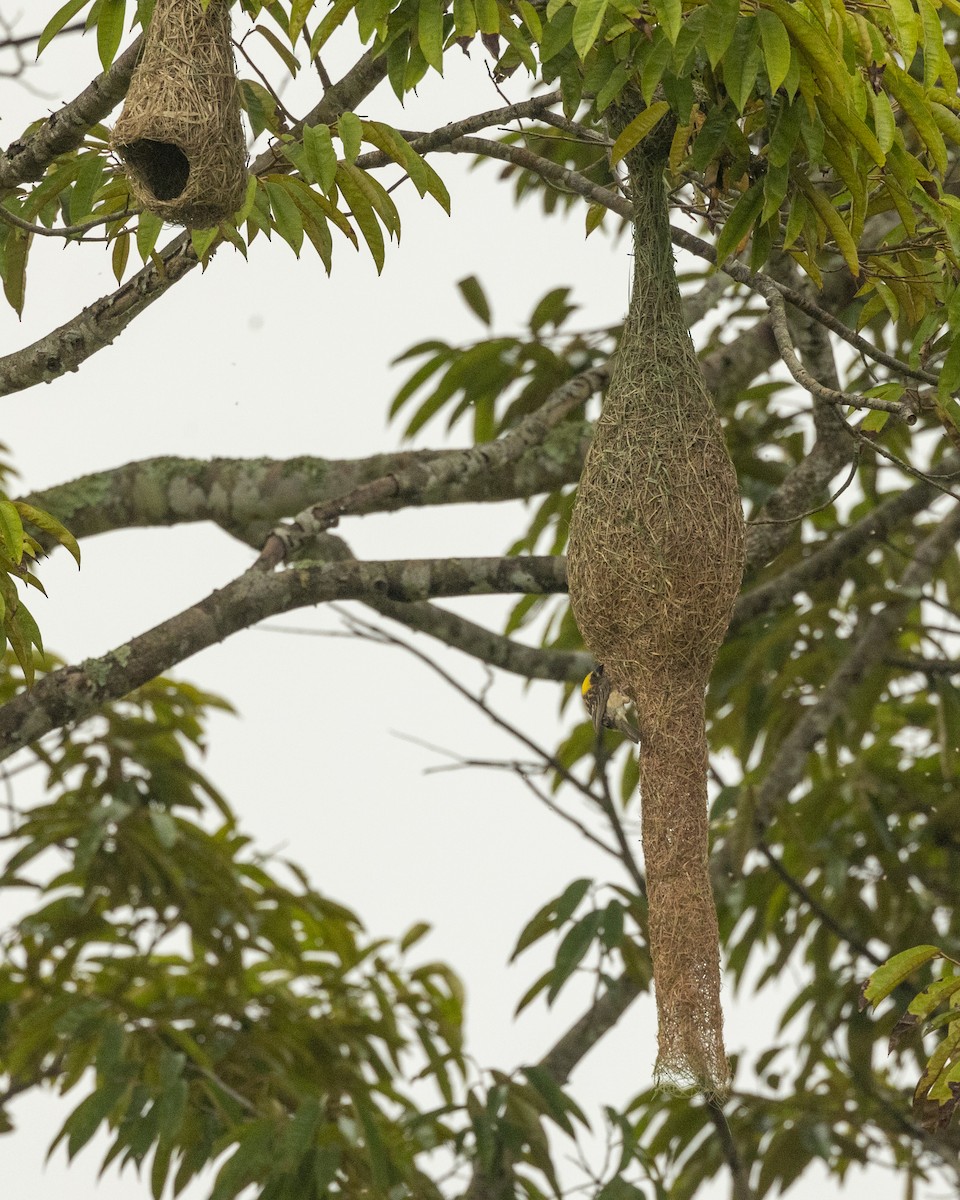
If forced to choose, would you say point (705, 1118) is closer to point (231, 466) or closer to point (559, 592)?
point (559, 592)

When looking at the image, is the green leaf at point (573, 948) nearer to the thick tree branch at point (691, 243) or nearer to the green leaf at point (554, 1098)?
the green leaf at point (554, 1098)

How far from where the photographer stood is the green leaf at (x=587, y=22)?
1513 millimetres

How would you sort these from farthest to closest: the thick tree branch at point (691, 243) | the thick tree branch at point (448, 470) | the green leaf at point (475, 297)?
the green leaf at point (475, 297)
the thick tree branch at point (448, 470)
the thick tree branch at point (691, 243)

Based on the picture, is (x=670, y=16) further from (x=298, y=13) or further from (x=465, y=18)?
(x=298, y=13)

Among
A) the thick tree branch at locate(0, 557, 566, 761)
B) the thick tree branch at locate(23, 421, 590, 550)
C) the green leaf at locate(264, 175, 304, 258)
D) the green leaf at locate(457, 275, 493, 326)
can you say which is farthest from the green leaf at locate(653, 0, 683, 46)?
the green leaf at locate(457, 275, 493, 326)

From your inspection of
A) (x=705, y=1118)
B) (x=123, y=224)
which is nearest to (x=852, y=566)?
(x=705, y=1118)

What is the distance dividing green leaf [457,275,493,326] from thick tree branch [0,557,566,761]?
1.01m

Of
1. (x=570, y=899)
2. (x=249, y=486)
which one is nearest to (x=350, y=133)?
(x=249, y=486)

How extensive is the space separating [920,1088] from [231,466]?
207 centimetres

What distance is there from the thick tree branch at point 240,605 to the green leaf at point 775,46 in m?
1.37

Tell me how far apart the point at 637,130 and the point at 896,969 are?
3.70 ft

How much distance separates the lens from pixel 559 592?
3.00 m

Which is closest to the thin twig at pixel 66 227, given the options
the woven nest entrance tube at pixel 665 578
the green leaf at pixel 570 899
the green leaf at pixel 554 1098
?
the woven nest entrance tube at pixel 665 578

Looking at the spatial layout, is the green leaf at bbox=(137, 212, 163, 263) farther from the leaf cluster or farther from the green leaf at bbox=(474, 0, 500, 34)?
the leaf cluster
